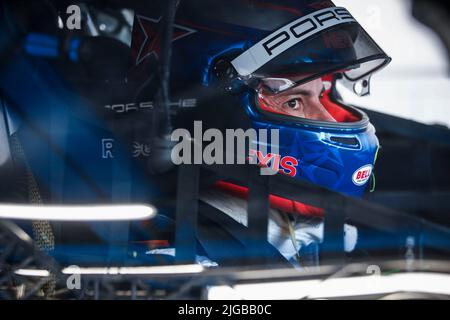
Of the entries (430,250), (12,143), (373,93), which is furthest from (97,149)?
(430,250)

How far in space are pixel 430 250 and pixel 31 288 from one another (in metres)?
0.97

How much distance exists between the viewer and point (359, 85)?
54.7 inches

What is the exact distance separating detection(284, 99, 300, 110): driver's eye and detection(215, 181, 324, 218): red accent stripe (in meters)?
0.24

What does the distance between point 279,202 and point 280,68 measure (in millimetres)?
A: 332

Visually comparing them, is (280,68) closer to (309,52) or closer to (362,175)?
(309,52)

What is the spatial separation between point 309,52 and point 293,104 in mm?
139

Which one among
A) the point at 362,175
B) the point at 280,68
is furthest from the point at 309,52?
the point at 362,175

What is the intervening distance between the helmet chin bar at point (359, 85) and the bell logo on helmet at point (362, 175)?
0.62ft

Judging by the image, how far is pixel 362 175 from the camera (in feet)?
4.46

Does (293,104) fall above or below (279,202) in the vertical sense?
above

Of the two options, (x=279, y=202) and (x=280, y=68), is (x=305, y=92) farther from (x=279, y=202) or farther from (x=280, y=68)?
(x=279, y=202)

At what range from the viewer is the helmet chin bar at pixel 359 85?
1379mm

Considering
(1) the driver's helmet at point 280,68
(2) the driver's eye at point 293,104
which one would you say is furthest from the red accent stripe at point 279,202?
(2) the driver's eye at point 293,104

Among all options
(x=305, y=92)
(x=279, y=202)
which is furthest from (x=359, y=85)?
(x=279, y=202)
